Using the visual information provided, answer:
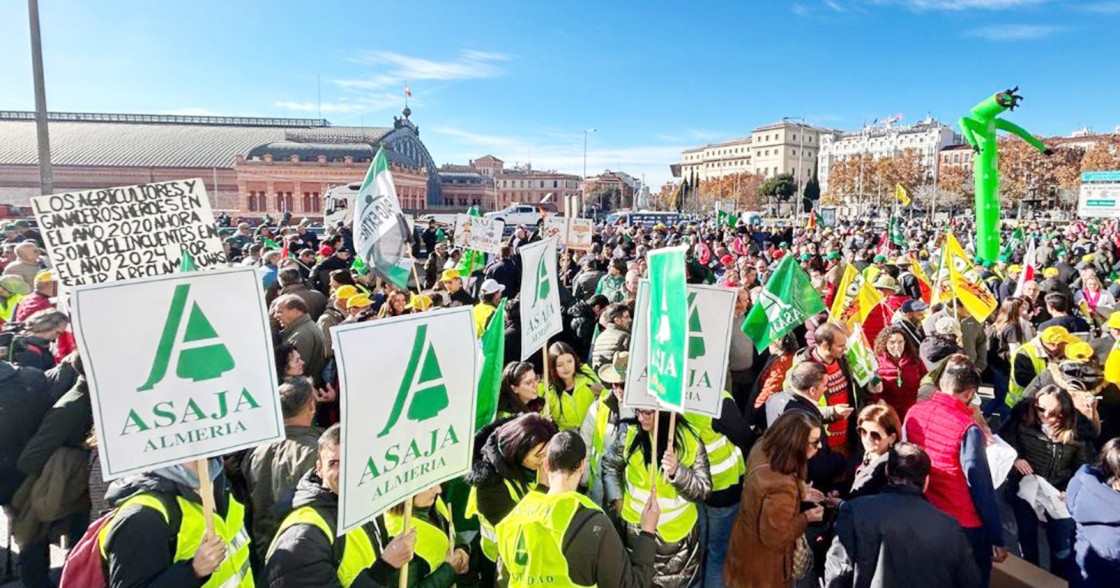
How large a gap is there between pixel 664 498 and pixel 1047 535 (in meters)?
2.80

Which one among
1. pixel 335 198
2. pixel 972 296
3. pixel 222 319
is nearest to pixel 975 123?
pixel 972 296

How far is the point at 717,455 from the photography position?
346 cm

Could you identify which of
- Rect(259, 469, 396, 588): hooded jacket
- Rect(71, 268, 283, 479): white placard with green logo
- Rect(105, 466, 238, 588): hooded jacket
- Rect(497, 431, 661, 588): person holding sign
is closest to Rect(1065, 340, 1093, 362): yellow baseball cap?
Rect(497, 431, 661, 588): person holding sign

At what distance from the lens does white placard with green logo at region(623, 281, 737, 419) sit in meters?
3.16

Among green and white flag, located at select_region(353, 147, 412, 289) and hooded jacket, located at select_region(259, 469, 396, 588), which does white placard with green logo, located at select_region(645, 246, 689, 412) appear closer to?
hooded jacket, located at select_region(259, 469, 396, 588)

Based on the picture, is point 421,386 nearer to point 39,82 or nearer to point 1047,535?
point 1047,535

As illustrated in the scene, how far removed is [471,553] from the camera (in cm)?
326

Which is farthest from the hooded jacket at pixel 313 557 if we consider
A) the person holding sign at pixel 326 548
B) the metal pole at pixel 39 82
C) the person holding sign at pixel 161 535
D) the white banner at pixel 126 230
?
the metal pole at pixel 39 82

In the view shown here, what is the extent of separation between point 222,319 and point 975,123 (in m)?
18.8

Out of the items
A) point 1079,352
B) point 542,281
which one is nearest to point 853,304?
point 1079,352

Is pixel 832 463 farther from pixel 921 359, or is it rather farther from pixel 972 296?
pixel 972 296

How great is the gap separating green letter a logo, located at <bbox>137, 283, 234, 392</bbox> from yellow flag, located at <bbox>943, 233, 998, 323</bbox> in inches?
251

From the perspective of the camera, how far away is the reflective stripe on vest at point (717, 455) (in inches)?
135

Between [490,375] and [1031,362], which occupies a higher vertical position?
[490,375]
